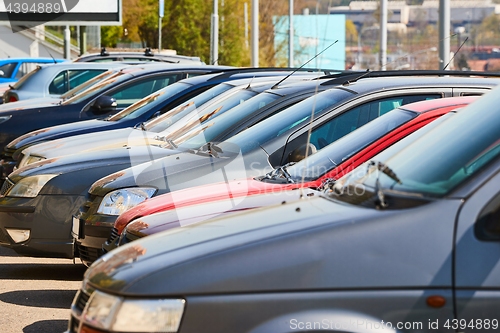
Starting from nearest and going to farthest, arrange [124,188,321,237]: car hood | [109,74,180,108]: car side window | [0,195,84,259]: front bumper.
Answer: [124,188,321,237]: car hood, [0,195,84,259]: front bumper, [109,74,180,108]: car side window

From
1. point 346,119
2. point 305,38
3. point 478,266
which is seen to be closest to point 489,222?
point 478,266

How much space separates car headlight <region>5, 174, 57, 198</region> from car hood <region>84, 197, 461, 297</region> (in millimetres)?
4415

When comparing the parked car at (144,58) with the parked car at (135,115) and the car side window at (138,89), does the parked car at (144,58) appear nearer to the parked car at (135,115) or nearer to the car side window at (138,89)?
the car side window at (138,89)

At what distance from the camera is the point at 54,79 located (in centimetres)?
1577

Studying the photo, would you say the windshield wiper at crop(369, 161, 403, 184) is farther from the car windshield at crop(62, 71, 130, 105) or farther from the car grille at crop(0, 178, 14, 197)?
the car windshield at crop(62, 71, 130, 105)

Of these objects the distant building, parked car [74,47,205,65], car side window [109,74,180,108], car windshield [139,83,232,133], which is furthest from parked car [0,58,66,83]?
the distant building

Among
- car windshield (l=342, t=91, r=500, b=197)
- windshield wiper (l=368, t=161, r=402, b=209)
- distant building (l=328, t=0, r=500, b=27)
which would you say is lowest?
windshield wiper (l=368, t=161, r=402, b=209)

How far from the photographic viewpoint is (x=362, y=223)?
305 cm

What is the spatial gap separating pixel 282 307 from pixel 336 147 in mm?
2665

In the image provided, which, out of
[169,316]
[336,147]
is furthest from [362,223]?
[336,147]

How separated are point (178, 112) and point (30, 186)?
2.04 meters

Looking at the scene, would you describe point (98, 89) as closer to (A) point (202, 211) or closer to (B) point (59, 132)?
(B) point (59, 132)

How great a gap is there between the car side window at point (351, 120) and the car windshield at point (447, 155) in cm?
239

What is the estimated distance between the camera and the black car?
20.4 feet
